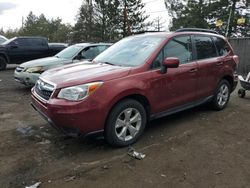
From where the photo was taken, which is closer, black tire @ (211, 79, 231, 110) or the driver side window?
the driver side window

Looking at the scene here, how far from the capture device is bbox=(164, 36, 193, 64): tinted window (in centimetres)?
526

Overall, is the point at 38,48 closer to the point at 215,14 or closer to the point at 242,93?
the point at 242,93

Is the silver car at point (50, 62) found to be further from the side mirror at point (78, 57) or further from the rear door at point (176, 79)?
the rear door at point (176, 79)

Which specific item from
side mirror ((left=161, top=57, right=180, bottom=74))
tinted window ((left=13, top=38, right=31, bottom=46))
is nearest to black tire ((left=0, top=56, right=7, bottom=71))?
tinted window ((left=13, top=38, right=31, bottom=46))

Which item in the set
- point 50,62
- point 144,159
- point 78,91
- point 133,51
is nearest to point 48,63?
point 50,62

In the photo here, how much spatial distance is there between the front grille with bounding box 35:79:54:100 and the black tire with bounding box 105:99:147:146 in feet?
3.13

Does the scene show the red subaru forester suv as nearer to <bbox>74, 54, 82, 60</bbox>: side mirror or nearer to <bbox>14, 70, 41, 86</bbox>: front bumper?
<bbox>14, 70, 41, 86</bbox>: front bumper

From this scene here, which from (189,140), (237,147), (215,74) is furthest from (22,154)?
(215,74)

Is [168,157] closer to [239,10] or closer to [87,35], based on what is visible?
[239,10]

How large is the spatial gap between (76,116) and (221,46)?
398 cm

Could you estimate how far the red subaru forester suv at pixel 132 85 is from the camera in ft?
13.7

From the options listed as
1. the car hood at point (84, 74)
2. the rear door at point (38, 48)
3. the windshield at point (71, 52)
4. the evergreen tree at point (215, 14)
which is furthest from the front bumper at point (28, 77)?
the evergreen tree at point (215, 14)

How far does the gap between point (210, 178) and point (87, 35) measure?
3280 centimetres

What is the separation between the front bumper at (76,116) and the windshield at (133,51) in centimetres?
115
